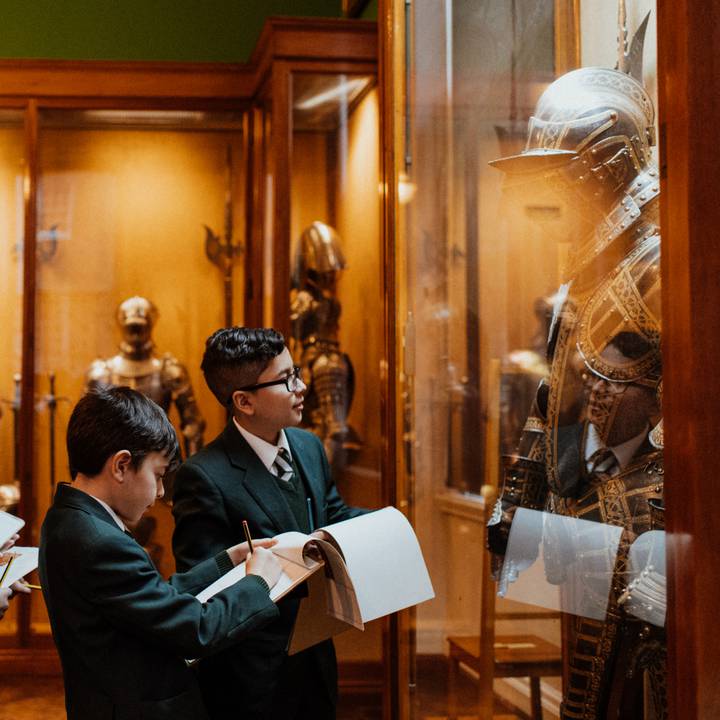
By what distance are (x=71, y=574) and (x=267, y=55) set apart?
3380 mm

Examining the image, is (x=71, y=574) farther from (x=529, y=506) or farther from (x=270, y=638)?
(x=529, y=506)

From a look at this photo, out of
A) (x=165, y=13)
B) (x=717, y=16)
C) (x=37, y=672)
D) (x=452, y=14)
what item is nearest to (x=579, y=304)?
(x=717, y=16)

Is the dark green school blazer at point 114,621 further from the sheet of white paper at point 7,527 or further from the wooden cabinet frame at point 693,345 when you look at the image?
the wooden cabinet frame at point 693,345

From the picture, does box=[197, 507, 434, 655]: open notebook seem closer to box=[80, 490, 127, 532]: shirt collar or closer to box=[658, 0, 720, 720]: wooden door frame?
box=[80, 490, 127, 532]: shirt collar

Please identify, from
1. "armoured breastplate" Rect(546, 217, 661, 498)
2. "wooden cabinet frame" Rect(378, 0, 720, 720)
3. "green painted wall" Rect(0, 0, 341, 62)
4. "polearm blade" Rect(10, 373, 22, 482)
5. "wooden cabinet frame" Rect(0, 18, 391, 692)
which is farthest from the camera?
"green painted wall" Rect(0, 0, 341, 62)

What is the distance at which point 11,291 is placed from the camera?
543 cm

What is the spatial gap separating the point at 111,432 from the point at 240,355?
62cm

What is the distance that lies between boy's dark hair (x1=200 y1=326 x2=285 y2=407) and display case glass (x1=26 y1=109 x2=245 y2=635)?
3.01 metres

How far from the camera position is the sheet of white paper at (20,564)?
2.03m

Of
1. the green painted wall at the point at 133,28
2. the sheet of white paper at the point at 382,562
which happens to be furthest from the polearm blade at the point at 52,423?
the sheet of white paper at the point at 382,562

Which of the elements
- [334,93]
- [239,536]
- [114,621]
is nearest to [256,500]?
[239,536]

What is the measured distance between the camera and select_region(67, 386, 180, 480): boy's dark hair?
1848mm

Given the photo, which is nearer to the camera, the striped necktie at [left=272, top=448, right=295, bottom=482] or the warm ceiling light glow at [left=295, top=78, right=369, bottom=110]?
the striped necktie at [left=272, top=448, right=295, bottom=482]

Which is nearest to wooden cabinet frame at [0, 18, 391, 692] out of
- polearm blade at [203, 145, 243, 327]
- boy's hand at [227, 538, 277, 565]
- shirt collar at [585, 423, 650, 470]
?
polearm blade at [203, 145, 243, 327]
